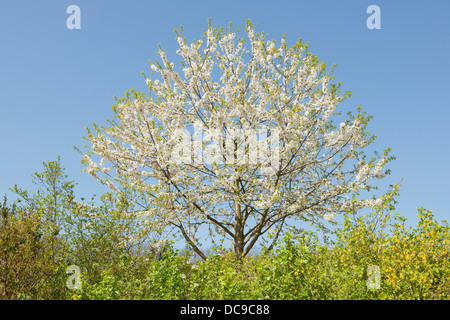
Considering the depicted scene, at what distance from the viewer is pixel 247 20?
1343 cm

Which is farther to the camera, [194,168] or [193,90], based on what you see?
[193,90]

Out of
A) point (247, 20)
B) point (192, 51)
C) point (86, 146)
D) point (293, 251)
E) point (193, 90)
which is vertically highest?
point (247, 20)

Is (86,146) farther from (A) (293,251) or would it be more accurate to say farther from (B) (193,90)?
(A) (293,251)

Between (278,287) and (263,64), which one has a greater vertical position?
(263,64)

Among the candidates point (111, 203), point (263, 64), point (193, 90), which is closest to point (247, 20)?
point (263, 64)

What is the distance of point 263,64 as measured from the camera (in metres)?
12.9

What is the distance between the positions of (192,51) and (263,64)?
2683 millimetres
